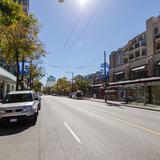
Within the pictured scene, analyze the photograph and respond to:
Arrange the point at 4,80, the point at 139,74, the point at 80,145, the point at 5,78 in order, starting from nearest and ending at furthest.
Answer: the point at 80,145 → the point at 5,78 → the point at 4,80 → the point at 139,74

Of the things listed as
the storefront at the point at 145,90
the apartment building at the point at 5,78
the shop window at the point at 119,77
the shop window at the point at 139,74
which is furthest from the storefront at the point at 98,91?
the apartment building at the point at 5,78

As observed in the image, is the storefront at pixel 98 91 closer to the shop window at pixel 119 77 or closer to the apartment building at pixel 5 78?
the shop window at pixel 119 77

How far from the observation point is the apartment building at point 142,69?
40.5 m

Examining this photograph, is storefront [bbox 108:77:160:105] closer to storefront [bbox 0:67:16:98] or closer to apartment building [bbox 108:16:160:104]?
apartment building [bbox 108:16:160:104]

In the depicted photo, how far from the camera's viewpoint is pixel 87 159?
22.7ft

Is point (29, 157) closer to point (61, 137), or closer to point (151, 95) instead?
point (61, 137)

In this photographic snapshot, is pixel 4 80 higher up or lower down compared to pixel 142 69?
lower down

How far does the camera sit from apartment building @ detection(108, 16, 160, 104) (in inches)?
1593

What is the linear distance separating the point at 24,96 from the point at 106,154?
9.34 meters

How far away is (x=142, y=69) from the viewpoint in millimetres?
47031

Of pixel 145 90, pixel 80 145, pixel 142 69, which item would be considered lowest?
pixel 80 145

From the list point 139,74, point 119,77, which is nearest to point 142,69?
point 139,74

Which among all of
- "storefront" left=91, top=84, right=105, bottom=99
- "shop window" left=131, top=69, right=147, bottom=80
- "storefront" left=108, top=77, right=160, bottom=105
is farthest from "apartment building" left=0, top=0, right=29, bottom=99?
"storefront" left=91, top=84, right=105, bottom=99

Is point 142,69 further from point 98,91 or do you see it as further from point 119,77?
point 98,91
